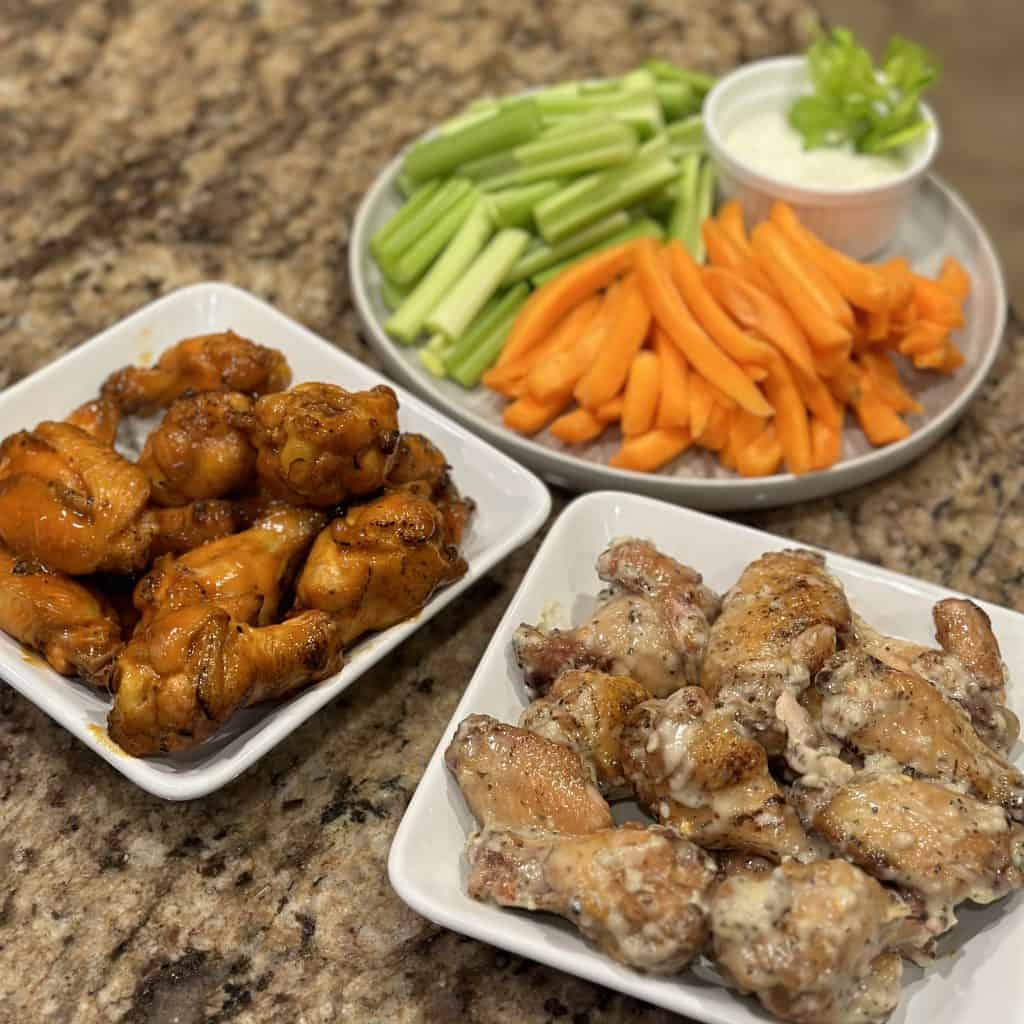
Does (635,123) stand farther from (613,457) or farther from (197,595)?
(197,595)

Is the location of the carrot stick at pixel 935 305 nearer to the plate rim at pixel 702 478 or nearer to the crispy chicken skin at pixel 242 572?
the plate rim at pixel 702 478

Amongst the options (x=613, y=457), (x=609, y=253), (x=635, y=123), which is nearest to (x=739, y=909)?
(x=613, y=457)

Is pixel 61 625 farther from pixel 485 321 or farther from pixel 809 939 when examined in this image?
pixel 485 321

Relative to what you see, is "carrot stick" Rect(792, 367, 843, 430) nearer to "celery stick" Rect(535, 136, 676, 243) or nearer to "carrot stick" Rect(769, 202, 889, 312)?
"carrot stick" Rect(769, 202, 889, 312)

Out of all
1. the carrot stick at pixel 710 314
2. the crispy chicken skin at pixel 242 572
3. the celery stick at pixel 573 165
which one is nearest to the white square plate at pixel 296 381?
the crispy chicken skin at pixel 242 572

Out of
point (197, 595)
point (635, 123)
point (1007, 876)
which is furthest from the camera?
point (635, 123)

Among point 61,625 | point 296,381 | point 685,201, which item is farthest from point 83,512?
point 685,201

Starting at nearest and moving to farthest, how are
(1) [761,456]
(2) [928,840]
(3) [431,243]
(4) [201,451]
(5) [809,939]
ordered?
1. (5) [809,939]
2. (2) [928,840]
3. (4) [201,451]
4. (1) [761,456]
5. (3) [431,243]
